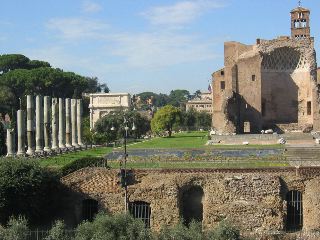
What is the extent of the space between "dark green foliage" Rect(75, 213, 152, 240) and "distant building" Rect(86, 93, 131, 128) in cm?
6610

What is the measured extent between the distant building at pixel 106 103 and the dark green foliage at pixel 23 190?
62.0m

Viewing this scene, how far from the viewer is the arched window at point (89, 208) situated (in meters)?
29.4

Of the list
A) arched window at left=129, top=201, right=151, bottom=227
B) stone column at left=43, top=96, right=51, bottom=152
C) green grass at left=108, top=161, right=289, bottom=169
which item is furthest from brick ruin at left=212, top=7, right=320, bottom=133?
arched window at left=129, top=201, right=151, bottom=227

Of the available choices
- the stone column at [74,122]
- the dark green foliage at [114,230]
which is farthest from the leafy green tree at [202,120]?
the dark green foliage at [114,230]

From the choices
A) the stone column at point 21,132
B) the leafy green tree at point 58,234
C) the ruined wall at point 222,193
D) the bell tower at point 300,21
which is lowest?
the leafy green tree at point 58,234

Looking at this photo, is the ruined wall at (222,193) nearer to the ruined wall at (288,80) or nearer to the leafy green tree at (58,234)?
the leafy green tree at (58,234)

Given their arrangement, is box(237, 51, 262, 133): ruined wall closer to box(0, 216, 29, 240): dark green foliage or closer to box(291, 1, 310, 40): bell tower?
box(291, 1, 310, 40): bell tower

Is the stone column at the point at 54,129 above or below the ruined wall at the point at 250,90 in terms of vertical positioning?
below

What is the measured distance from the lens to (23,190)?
88.4 feet

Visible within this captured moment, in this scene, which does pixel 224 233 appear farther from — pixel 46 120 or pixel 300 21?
pixel 300 21

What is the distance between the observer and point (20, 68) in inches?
3445

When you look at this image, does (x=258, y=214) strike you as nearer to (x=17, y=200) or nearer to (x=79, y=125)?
(x=17, y=200)

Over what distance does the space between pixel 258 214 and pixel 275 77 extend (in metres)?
32.7

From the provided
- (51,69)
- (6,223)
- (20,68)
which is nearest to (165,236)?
(6,223)
